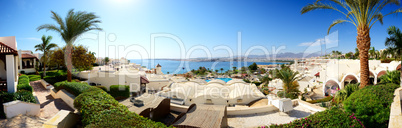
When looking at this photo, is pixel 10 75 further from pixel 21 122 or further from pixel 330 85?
pixel 330 85

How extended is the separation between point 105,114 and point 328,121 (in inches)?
250

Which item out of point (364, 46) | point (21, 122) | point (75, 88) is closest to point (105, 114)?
point (21, 122)

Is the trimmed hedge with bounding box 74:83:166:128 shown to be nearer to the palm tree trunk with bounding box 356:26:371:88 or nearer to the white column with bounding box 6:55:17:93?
the white column with bounding box 6:55:17:93

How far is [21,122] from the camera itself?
5383mm

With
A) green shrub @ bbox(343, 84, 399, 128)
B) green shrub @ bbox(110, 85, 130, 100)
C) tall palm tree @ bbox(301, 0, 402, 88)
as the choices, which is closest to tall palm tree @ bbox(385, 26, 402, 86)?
tall palm tree @ bbox(301, 0, 402, 88)

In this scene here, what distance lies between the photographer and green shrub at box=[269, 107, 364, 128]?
4.44 meters

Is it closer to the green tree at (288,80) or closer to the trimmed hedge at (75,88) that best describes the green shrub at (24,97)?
the trimmed hedge at (75,88)

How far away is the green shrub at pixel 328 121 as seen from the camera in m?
4.44

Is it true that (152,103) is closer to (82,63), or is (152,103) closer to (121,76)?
(121,76)

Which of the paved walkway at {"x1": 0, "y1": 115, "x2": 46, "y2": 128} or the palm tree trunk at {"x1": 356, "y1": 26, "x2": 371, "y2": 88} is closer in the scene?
the paved walkway at {"x1": 0, "y1": 115, "x2": 46, "y2": 128}

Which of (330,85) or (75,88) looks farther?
(330,85)

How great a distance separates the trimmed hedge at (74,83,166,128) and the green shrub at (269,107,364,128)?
363 centimetres

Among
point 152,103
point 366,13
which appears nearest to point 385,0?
point 366,13

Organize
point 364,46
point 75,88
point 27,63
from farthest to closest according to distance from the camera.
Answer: point 27,63
point 364,46
point 75,88
